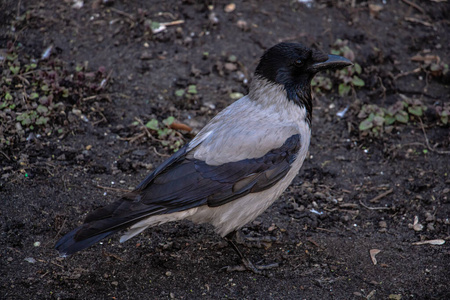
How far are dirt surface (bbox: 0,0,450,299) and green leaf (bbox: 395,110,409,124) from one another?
0.37ft

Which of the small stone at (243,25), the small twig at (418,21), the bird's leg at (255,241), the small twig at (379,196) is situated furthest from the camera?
the small twig at (418,21)

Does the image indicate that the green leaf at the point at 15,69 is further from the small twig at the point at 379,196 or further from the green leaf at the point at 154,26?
the small twig at the point at 379,196

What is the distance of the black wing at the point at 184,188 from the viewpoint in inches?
157

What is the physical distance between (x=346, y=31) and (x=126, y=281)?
4.72 m

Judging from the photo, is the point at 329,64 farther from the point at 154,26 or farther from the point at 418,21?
the point at 418,21

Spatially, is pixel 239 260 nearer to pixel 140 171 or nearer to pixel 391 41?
pixel 140 171

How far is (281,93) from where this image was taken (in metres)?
4.68

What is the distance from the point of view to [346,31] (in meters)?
7.25

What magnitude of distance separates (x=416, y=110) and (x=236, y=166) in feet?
9.66

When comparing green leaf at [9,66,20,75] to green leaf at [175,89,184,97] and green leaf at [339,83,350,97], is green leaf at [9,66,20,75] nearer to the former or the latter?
green leaf at [175,89,184,97]

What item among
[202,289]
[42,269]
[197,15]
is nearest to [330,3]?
[197,15]

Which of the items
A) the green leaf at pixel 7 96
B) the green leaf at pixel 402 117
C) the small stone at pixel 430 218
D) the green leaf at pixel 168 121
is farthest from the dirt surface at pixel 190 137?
the green leaf at pixel 7 96

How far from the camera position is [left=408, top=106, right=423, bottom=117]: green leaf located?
620 cm

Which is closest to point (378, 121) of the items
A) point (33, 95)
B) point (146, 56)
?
point (146, 56)
